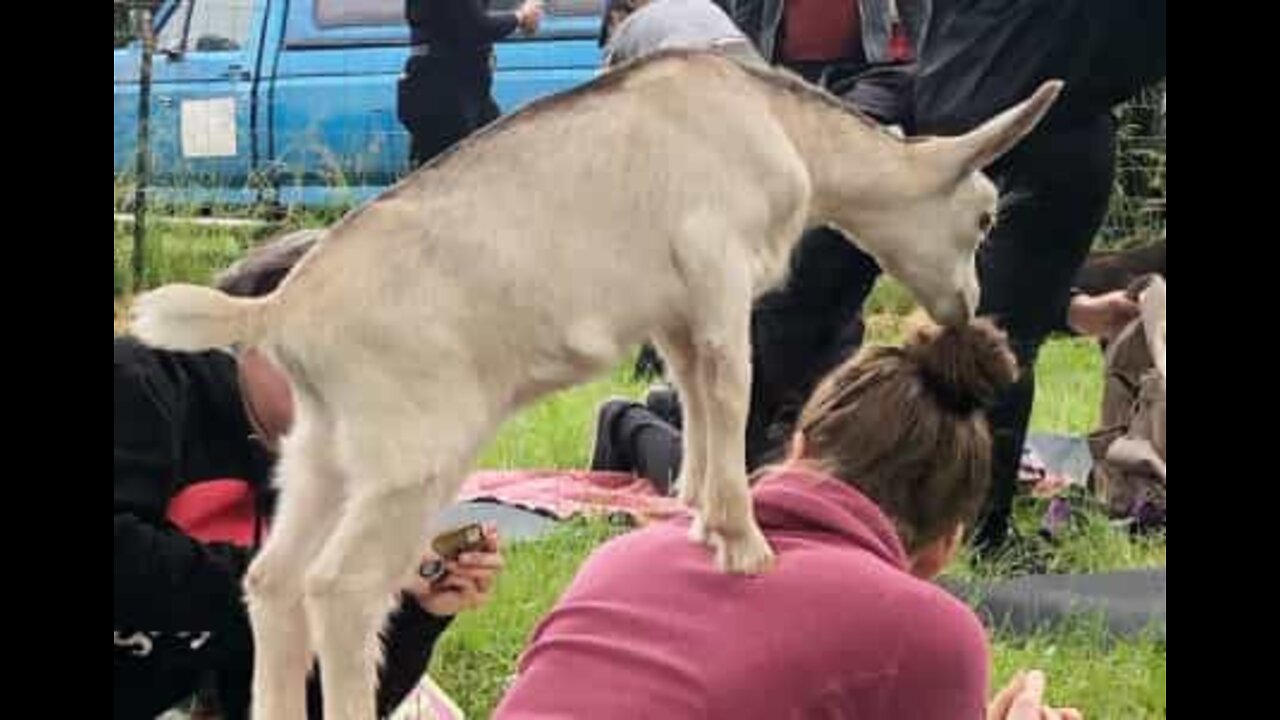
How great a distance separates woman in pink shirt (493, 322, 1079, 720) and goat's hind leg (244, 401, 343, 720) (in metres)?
0.32

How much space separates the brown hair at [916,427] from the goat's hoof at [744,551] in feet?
0.73

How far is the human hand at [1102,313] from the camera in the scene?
233cm

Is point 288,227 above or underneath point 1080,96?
underneath

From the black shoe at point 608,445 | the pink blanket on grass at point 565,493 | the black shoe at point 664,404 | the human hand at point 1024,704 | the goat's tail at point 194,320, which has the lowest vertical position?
the human hand at point 1024,704

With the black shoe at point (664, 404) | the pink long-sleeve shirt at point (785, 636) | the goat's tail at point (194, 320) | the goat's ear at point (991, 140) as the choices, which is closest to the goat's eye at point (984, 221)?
the goat's ear at point (991, 140)

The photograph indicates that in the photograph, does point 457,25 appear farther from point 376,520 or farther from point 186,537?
point 376,520

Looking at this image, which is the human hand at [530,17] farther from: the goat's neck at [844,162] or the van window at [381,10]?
the goat's neck at [844,162]

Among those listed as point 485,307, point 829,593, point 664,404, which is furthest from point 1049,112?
point 485,307

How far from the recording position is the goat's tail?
135cm

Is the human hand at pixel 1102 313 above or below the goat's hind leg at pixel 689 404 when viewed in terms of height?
below
